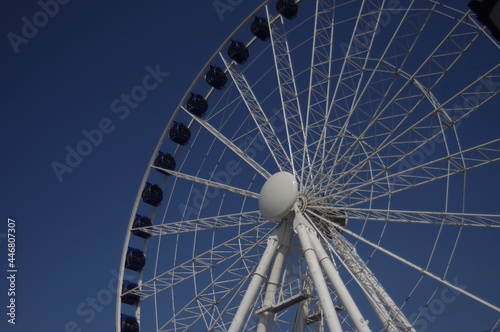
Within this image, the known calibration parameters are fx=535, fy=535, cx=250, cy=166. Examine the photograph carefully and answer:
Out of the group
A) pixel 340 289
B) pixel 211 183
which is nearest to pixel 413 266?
pixel 340 289

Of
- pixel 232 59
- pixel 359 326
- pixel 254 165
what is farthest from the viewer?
pixel 232 59

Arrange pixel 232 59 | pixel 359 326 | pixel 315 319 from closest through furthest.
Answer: pixel 359 326 < pixel 315 319 < pixel 232 59

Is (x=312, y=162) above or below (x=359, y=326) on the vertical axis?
above

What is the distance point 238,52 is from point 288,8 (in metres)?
3.18

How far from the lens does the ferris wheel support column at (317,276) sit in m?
15.1

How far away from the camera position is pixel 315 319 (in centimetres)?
1950

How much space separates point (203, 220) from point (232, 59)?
8505 mm

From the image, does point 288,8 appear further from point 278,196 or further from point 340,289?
point 340,289

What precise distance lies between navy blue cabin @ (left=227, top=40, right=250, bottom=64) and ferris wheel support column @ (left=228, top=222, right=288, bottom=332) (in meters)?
10.0

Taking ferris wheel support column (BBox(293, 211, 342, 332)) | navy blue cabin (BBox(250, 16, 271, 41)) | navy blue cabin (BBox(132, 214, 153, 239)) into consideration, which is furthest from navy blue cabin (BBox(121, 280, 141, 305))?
navy blue cabin (BBox(250, 16, 271, 41))

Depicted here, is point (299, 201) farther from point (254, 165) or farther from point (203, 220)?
point (203, 220)

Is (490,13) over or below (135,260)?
over

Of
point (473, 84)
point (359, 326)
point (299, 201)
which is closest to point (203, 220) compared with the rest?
point (299, 201)

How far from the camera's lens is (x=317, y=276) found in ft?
54.2
